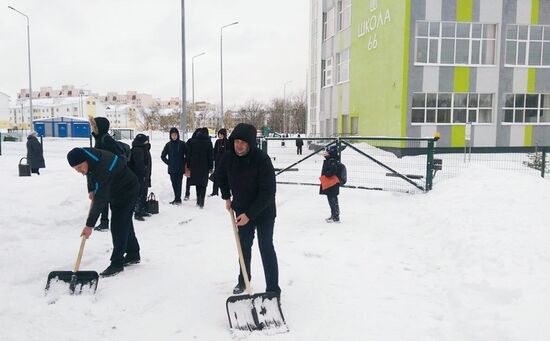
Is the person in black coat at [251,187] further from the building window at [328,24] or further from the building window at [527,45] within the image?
the building window at [328,24]

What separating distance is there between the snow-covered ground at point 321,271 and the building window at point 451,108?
15949 mm

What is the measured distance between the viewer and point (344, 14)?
33.2 meters

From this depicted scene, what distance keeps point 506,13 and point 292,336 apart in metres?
26.2

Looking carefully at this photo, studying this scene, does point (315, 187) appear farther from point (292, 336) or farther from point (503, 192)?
point (292, 336)

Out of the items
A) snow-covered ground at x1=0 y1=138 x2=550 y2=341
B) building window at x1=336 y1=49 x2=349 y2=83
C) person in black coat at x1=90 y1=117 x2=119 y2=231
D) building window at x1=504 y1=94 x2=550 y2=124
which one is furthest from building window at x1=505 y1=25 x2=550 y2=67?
person in black coat at x1=90 y1=117 x2=119 y2=231

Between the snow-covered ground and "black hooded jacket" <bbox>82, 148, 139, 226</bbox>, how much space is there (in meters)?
0.88

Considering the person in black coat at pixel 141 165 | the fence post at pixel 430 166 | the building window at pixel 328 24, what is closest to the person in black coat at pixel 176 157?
the person in black coat at pixel 141 165

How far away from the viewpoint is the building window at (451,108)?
24734 millimetres

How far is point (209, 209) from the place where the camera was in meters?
9.78

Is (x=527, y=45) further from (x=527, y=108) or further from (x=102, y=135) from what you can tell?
(x=102, y=135)

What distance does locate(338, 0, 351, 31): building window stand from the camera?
106 ft

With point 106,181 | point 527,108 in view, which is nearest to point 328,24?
point 527,108

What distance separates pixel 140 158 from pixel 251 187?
4.42m

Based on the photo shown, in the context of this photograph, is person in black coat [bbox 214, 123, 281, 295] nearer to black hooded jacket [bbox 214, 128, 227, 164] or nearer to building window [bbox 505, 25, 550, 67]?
black hooded jacket [bbox 214, 128, 227, 164]
